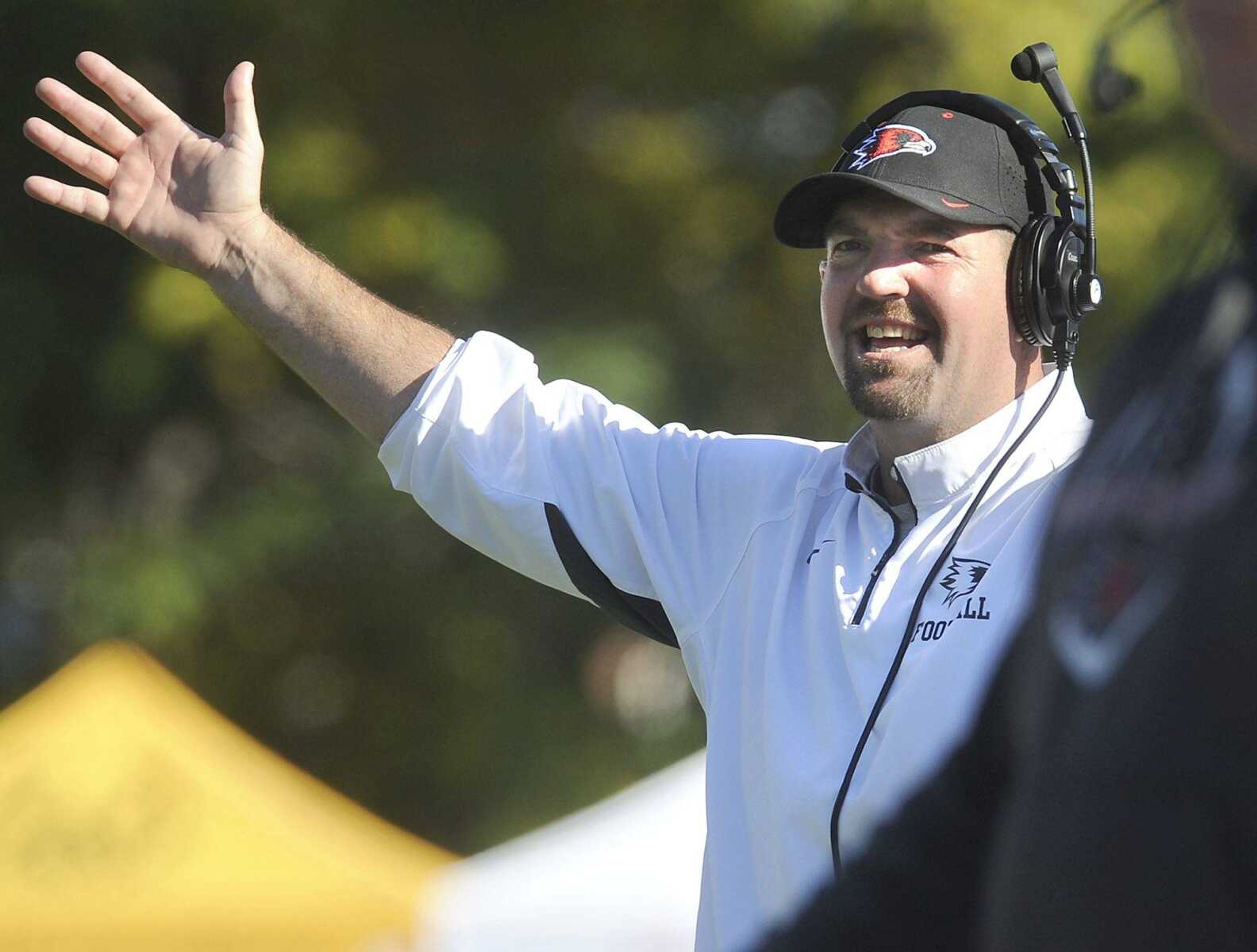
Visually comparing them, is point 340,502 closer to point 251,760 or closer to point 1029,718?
point 251,760

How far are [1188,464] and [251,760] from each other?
366 cm

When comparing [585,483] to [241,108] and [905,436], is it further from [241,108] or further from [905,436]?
[241,108]

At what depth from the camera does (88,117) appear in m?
2.48

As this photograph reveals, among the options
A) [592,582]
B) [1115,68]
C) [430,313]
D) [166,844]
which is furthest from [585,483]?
[430,313]

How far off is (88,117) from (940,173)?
138cm

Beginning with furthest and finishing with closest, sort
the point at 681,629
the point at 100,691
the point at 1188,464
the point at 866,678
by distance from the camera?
1. the point at 100,691
2. the point at 681,629
3. the point at 866,678
4. the point at 1188,464

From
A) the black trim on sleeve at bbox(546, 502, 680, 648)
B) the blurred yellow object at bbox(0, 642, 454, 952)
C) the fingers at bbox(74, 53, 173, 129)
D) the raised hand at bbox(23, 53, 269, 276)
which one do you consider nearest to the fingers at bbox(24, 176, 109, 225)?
the raised hand at bbox(23, 53, 269, 276)

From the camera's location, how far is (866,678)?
6.60 ft

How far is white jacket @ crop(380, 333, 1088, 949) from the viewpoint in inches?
77.4

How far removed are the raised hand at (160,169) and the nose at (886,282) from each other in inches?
38.9

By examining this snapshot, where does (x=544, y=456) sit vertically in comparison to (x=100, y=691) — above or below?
above

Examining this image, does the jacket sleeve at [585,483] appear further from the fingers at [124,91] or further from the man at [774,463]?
the fingers at [124,91]

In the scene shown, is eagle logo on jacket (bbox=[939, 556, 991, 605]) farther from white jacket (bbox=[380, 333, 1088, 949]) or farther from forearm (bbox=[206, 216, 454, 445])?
forearm (bbox=[206, 216, 454, 445])

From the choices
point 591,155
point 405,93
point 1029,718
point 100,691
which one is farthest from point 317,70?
point 1029,718
